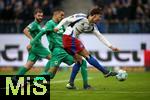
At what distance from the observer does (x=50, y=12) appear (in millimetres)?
27531

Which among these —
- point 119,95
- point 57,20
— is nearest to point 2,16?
point 57,20

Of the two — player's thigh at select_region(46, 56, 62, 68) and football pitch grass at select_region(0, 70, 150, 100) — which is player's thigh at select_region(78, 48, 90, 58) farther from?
football pitch grass at select_region(0, 70, 150, 100)

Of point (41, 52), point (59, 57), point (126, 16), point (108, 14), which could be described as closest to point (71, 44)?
point (59, 57)

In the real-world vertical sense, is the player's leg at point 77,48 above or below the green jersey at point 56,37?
below

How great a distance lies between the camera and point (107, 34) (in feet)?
86.7

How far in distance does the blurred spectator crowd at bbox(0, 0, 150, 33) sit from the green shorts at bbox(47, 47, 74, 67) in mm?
10283

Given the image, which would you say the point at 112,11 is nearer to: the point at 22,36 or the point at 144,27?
the point at 144,27

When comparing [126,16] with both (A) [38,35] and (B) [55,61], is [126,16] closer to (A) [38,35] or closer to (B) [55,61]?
(B) [55,61]

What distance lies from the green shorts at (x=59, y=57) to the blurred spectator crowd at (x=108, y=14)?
1028 centimetres

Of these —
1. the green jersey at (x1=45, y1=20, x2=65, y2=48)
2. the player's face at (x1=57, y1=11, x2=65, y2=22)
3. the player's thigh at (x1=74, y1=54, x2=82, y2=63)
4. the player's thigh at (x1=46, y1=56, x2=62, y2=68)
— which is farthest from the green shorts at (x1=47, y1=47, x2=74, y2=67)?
the player's face at (x1=57, y1=11, x2=65, y2=22)

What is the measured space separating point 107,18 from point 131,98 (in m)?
13.9

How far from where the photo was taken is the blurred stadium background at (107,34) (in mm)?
25516

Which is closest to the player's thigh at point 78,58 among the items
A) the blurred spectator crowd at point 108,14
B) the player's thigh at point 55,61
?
the player's thigh at point 55,61

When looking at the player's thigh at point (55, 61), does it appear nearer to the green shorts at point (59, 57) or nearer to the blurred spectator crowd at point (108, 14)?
the green shorts at point (59, 57)
